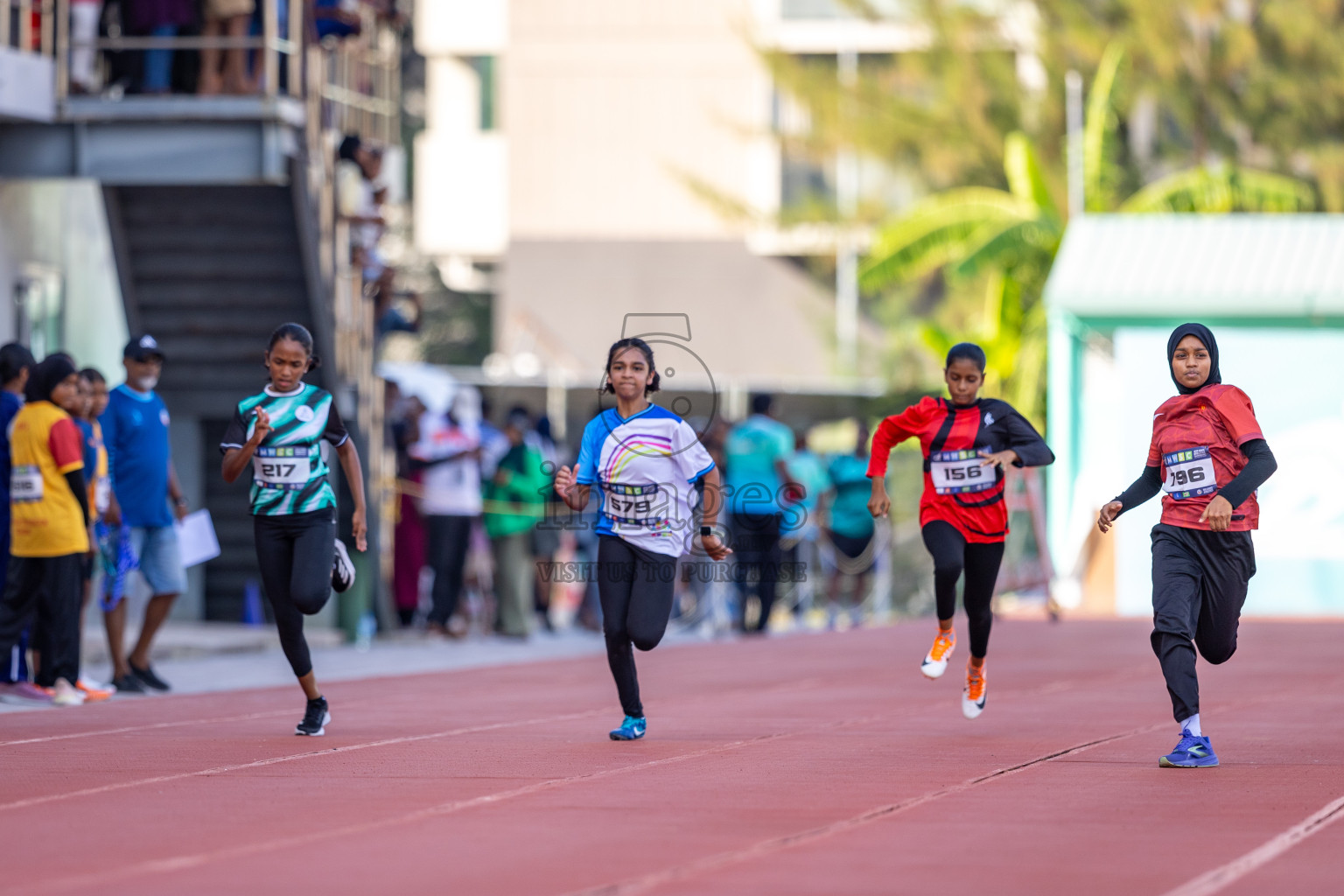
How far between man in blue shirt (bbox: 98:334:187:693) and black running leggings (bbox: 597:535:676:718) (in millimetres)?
4055

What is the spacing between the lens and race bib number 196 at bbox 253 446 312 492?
9961 millimetres

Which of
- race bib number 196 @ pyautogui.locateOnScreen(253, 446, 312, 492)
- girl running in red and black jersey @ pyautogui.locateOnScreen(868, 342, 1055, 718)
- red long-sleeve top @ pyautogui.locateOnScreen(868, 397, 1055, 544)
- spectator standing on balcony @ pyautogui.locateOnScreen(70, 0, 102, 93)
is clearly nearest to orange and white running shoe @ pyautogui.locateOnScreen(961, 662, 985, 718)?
girl running in red and black jersey @ pyautogui.locateOnScreen(868, 342, 1055, 718)

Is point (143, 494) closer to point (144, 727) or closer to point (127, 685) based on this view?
point (127, 685)

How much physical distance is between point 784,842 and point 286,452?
3.95 metres

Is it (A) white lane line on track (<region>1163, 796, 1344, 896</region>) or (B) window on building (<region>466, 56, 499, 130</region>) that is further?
(B) window on building (<region>466, 56, 499, 130</region>)

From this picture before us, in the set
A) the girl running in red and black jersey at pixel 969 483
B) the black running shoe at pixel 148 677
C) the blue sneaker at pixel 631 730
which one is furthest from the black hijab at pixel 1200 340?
the black running shoe at pixel 148 677

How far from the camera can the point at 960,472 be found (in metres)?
10.8

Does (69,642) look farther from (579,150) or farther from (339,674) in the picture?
(579,150)

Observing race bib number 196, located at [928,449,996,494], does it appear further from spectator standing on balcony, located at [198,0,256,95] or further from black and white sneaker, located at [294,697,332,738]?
spectator standing on balcony, located at [198,0,256,95]

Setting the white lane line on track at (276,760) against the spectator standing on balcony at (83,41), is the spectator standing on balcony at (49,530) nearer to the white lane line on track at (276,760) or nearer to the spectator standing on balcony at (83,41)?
the white lane line on track at (276,760)

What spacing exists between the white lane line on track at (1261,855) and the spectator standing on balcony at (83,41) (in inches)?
471

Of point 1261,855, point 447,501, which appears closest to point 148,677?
point 447,501

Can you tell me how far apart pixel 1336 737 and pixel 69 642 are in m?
6.84

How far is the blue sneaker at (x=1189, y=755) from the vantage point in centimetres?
884
